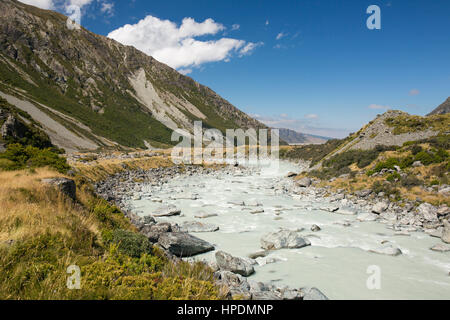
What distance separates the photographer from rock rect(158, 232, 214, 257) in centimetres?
1190

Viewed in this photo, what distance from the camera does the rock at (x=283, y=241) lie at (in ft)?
43.2

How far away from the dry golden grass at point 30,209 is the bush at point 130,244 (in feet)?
2.97

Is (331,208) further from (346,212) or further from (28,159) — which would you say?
(28,159)

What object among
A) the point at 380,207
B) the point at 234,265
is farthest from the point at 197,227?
the point at 380,207

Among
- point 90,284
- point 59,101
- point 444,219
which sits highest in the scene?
point 59,101

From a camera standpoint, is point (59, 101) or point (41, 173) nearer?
point (41, 173)

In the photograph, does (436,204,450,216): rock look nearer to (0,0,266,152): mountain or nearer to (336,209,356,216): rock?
(336,209,356,216): rock

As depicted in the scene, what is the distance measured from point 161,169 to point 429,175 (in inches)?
1669

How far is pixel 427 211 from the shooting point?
17547mm

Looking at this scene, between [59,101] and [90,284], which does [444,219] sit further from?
[59,101]

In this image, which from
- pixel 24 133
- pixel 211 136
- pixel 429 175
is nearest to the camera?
pixel 429 175

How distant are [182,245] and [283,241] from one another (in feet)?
18.6
